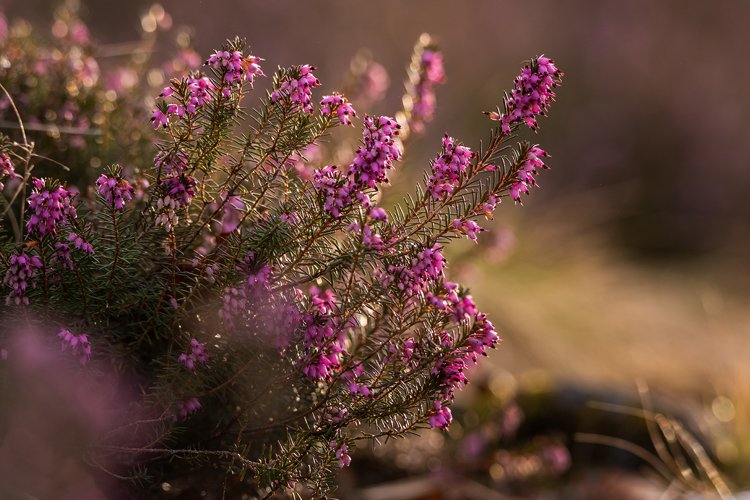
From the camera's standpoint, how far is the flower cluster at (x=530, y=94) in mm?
1811

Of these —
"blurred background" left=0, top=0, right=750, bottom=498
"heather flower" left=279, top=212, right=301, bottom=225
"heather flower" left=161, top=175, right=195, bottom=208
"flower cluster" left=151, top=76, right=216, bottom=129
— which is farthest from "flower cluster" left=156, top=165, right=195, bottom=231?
"blurred background" left=0, top=0, right=750, bottom=498

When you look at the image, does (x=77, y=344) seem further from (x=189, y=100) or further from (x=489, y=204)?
(x=489, y=204)

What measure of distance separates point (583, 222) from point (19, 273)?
670 cm

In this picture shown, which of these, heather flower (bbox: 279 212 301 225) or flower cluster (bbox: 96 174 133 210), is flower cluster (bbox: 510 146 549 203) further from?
flower cluster (bbox: 96 174 133 210)

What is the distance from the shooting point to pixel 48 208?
1778 mm

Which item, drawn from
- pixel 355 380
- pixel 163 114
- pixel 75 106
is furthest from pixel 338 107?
pixel 75 106

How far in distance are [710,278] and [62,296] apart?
23.4 ft

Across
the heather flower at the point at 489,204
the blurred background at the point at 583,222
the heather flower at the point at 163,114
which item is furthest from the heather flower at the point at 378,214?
the blurred background at the point at 583,222

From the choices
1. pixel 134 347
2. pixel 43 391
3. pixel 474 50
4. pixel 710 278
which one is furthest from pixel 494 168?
pixel 474 50

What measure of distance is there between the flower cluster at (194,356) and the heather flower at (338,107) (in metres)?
0.56

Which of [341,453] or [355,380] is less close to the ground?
[355,380]

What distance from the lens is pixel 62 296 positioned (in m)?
1.94

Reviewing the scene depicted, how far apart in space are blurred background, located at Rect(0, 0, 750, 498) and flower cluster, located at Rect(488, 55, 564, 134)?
137 centimetres

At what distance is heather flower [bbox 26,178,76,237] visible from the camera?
178cm
